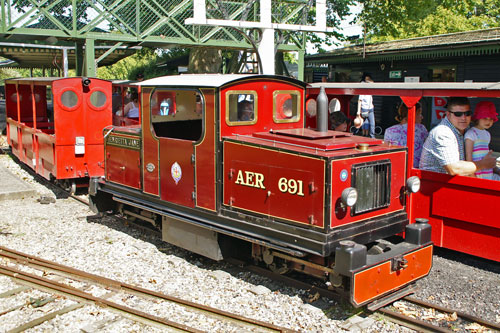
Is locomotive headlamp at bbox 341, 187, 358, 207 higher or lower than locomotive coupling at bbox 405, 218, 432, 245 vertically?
higher

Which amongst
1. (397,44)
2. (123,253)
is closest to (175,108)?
(123,253)

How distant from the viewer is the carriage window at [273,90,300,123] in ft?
22.0

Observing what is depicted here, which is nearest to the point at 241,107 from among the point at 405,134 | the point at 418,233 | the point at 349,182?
the point at 349,182

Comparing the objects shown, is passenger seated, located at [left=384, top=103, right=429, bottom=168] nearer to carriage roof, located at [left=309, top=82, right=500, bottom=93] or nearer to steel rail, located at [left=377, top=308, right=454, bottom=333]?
carriage roof, located at [left=309, top=82, right=500, bottom=93]

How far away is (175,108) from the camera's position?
712 centimetres

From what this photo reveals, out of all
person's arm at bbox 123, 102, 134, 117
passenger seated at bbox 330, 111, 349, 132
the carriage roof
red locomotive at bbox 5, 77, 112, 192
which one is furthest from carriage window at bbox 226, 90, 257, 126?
person's arm at bbox 123, 102, 134, 117

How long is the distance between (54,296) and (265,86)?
339cm

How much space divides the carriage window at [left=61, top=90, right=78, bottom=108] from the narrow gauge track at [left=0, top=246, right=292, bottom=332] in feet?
14.5

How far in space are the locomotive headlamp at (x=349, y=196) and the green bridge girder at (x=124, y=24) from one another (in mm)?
7208

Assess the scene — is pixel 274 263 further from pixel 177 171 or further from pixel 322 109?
pixel 322 109

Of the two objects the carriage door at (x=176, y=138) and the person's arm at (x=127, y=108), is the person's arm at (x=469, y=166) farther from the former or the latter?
the person's arm at (x=127, y=108)

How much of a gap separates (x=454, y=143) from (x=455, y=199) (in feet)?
2.36

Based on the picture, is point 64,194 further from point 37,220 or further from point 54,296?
point 54,296

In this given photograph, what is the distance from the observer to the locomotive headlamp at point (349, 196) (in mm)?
5219
